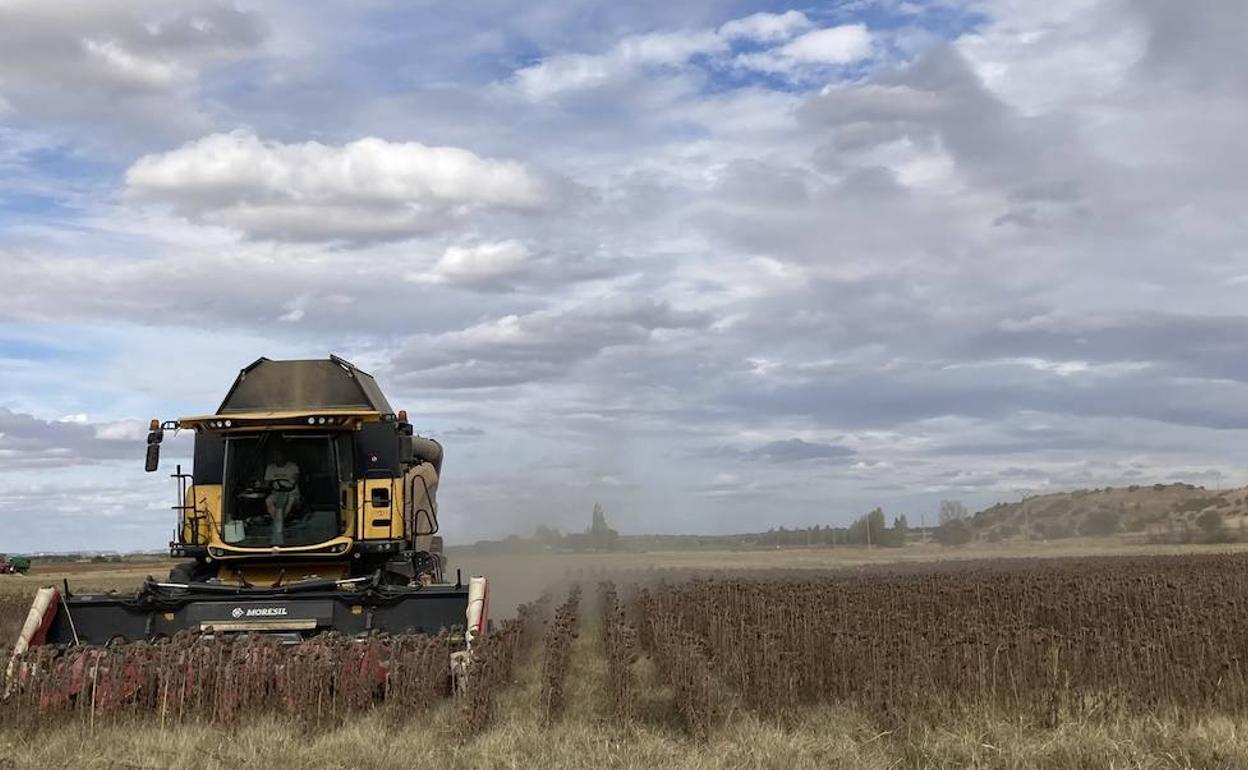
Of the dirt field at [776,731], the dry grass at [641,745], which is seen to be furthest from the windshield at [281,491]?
the dry grass at [641,745]

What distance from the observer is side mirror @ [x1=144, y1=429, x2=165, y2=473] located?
14.8 meters

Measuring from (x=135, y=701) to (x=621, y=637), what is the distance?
4.69 metres

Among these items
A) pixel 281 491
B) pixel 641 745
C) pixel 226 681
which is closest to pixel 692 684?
pixel 641 745

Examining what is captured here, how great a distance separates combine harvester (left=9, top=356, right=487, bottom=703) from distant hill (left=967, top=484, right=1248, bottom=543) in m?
82.2

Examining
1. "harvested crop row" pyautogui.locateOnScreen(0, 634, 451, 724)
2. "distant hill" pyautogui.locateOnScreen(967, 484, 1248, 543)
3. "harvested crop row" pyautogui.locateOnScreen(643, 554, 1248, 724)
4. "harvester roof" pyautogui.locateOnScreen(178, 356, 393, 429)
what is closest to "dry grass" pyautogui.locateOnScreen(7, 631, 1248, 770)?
"harvested crop row" pyautogui.locateOnScreen(0, 634, 451, 724)

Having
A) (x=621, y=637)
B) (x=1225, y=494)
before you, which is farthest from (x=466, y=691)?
(x=1225, y=494)

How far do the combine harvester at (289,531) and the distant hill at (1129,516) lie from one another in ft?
270

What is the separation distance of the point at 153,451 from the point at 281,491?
1.63m

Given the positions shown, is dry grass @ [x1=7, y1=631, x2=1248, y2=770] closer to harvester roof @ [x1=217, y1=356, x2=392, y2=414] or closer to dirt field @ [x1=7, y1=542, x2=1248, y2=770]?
dirt field @ [x1=7, y1=542, x2=1248, y2=770]

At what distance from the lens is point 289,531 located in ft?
50.4

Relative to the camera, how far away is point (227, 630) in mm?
13500

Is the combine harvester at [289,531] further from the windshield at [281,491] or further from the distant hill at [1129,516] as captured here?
the distant hill at [1129,516]

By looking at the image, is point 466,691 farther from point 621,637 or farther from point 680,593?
point 680,593

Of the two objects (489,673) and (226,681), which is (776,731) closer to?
(489,673)
